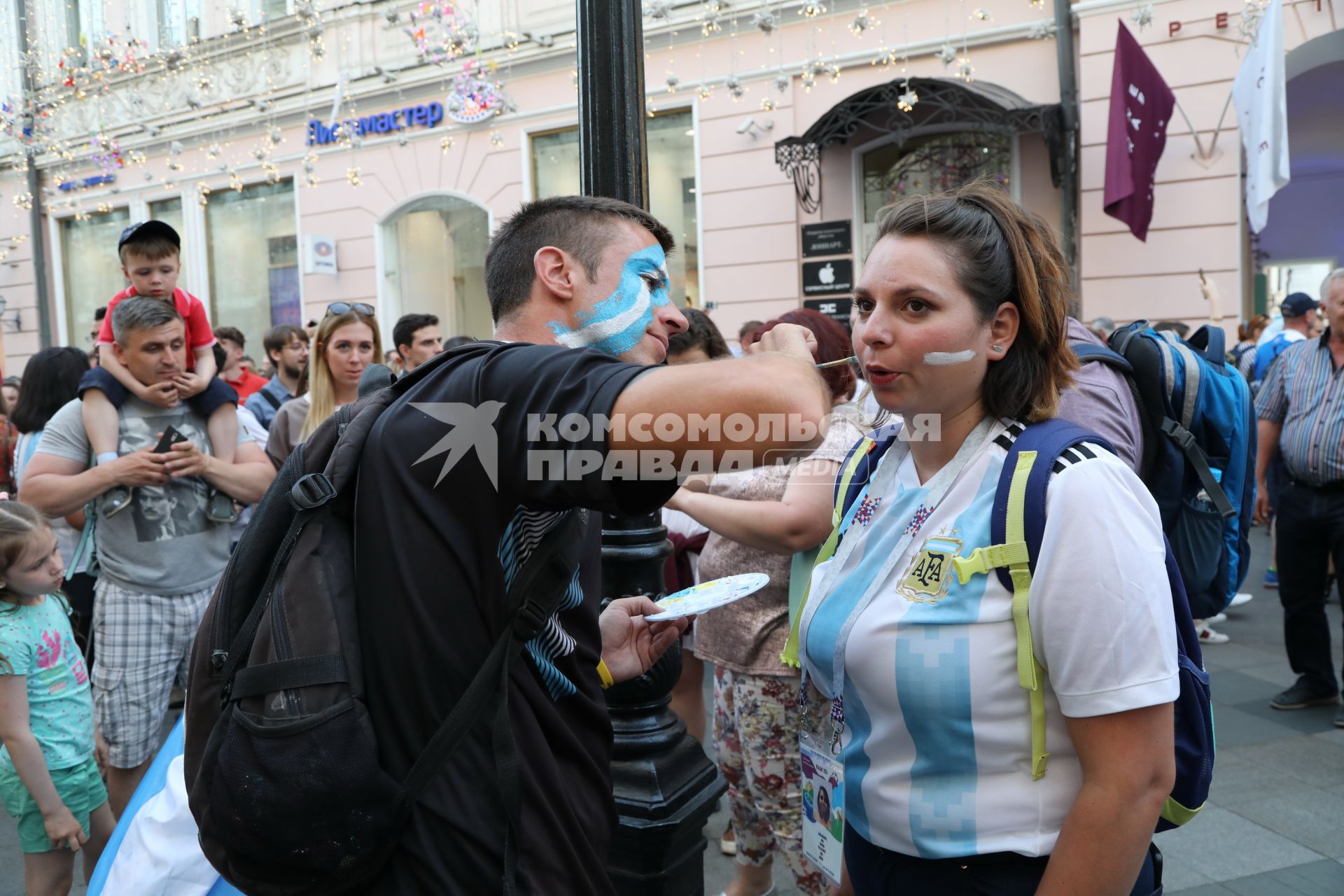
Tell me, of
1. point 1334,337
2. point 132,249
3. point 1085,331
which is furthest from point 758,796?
point 1334,337

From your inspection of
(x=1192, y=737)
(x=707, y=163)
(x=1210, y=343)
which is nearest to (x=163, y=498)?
(x=1192, y=737)

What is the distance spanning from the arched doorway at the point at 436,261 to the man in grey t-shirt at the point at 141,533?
30.4 ft

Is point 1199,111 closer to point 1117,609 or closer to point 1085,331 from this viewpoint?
point 1085,331

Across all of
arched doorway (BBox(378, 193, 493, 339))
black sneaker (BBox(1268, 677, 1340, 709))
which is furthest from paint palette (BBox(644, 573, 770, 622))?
arched doorway (BBox(378, 193, 493, 339))

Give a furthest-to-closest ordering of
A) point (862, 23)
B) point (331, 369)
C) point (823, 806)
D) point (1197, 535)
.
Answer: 1. point (862, 23)
2. point (331, 369)
3. point (1197, 535)
4. point (823, 806)

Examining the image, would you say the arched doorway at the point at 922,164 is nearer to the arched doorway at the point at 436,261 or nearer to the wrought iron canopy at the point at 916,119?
the wrought iron canopy at the point at 916,119

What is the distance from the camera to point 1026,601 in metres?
1.45

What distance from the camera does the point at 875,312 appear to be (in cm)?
164

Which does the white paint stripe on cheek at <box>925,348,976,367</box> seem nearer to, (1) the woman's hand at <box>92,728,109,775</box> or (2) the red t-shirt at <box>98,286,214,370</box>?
(1) the woman's hand at <box>92,728,109,775</box>

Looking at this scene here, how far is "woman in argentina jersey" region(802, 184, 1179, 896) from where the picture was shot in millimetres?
1407

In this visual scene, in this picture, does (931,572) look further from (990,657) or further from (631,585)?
(631,585)

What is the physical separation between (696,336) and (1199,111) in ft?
24.2

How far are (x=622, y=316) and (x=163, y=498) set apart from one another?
2526mm

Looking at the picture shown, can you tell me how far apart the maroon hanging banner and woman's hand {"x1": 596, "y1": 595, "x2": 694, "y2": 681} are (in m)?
8.00
